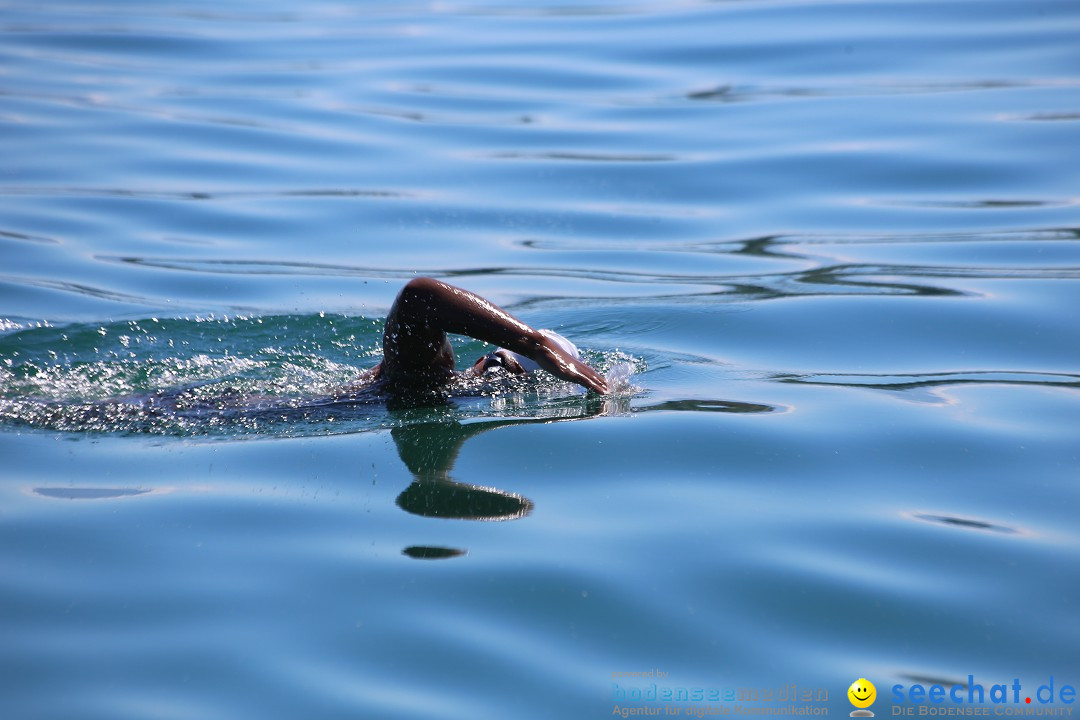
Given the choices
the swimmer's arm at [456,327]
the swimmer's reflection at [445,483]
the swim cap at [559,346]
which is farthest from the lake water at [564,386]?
the swimmer's arm at [456,327]

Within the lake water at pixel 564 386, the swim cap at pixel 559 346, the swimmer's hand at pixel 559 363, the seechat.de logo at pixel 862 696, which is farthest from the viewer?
the swim cap at pixel 559 346

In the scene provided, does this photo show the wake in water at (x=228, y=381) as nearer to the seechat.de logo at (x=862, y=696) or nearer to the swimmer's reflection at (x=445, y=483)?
the swimmer's reflection at (x=445, y=483)

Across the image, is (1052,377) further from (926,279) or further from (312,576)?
(312,576)

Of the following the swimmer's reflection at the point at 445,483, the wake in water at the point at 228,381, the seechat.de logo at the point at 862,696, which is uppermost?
the wake in water at the point at 228,381

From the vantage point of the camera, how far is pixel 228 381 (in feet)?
23.5

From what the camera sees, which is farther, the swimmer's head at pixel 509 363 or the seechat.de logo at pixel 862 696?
the swimmer's head at pixel 509 363

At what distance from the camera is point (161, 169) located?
12555mm

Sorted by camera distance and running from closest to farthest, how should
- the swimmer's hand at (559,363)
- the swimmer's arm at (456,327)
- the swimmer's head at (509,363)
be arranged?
the swimmer's arm at (456,327) < the swimmer's hand at (559,363) < the swimmer's head at (509,363)

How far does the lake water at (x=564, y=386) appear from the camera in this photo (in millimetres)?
4145

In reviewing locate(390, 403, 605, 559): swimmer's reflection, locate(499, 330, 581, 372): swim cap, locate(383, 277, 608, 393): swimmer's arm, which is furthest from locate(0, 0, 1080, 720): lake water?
locate(383, 277, 608, 393): swimmer's arm

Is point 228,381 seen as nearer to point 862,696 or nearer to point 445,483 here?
point 445,483

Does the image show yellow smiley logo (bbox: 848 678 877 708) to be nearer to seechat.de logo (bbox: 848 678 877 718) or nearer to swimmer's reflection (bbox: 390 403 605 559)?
seechat.de logo (bbox: 848 678 877 718)

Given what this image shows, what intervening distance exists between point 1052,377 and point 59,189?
9.14 meters

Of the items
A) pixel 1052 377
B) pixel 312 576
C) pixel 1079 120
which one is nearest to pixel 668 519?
pixel 312 576
